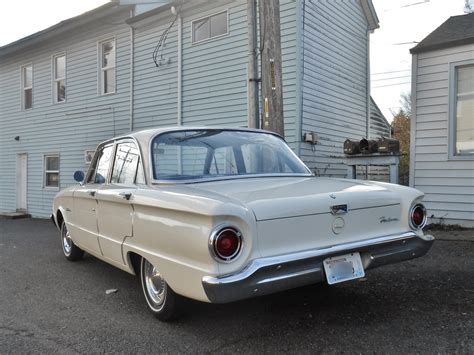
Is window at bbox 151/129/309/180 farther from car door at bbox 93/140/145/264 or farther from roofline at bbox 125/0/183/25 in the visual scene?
roofline at bbox 125/0/183/25

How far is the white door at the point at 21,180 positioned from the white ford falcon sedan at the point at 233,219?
488 inches

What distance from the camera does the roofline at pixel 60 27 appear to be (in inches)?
471

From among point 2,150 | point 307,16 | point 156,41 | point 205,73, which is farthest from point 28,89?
point 307,16

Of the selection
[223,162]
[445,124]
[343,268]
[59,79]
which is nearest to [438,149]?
[445,124]

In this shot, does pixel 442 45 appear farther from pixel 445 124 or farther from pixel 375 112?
pixel 375 112

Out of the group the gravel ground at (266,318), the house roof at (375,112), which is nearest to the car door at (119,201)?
the gravel ground at (266,318)

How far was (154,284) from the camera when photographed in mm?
3797

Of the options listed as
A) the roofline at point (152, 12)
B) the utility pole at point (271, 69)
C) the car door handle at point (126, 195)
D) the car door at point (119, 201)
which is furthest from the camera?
the roofline at point (152, 12)

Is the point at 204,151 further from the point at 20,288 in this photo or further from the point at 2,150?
the point at 2,150

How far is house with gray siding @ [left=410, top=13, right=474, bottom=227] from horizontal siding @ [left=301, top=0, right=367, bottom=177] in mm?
2002

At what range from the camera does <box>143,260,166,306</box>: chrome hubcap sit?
12.2 ft

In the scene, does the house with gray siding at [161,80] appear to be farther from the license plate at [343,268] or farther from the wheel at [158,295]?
the license plate at [343,268]

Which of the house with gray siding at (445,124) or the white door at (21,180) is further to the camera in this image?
the white door at (21,180)

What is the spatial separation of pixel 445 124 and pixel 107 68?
9304 millimetres
